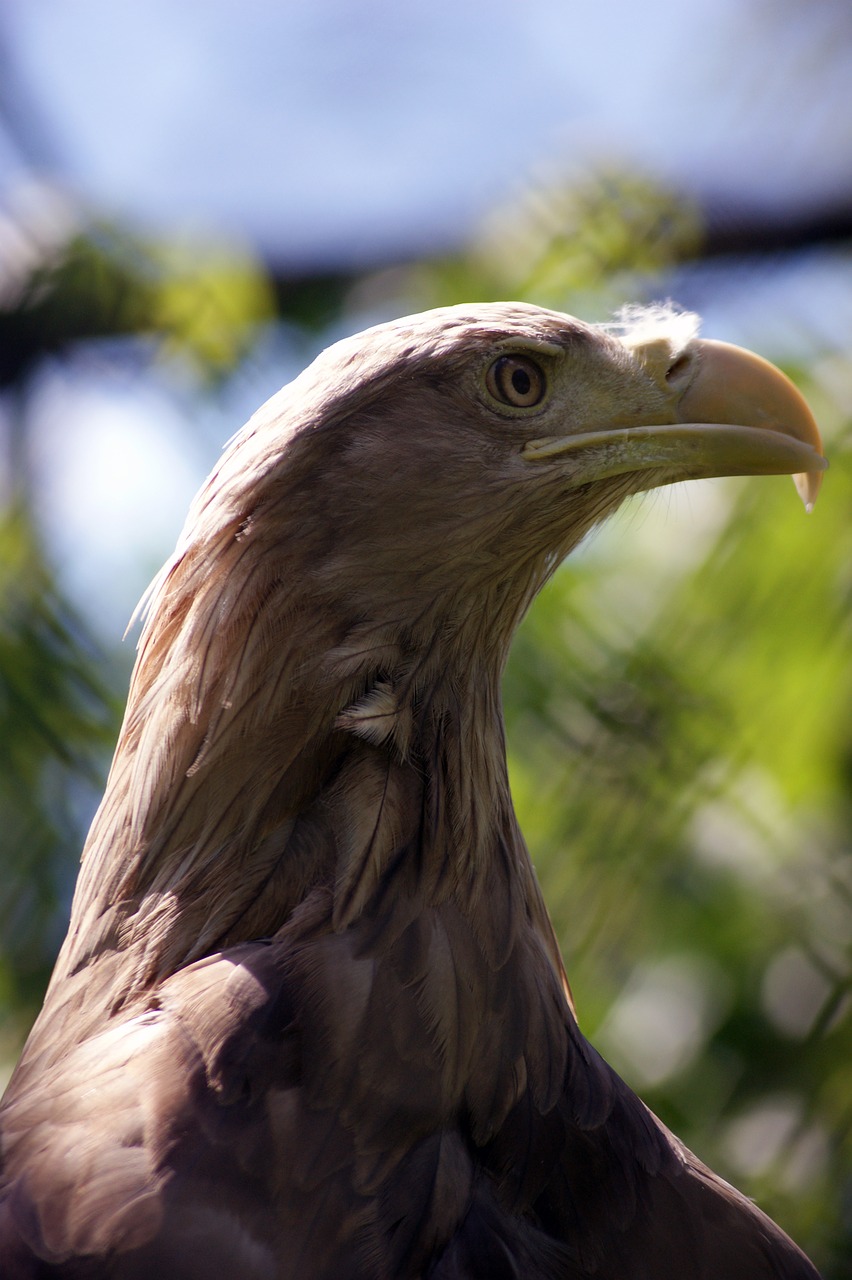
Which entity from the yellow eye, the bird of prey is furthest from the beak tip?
the yellow eye

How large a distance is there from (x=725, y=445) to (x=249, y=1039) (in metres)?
0.97

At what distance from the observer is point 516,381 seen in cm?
178

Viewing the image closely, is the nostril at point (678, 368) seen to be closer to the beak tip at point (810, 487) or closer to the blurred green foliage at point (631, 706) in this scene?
the beak tip at point (810, 487)

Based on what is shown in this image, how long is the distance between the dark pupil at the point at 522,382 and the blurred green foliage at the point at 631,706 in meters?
1.23

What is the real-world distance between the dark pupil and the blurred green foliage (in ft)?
4.05

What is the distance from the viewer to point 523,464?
178 centimetres

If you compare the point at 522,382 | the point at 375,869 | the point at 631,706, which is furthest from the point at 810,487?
the point at 631,706

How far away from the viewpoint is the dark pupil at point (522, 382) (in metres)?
1.77

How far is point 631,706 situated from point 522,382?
4.49 ft

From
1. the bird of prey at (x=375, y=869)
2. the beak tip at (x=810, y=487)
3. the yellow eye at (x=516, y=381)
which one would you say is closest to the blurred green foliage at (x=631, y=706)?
the bird of prey at (x=375, y=869)

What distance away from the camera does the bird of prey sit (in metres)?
1.44

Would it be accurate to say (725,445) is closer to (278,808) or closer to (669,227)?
(278,808)

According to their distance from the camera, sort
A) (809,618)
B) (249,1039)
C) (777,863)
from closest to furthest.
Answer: (249,1039) → (809,618) → (777,863)

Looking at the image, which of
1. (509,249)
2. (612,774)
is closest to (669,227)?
(509,249)
